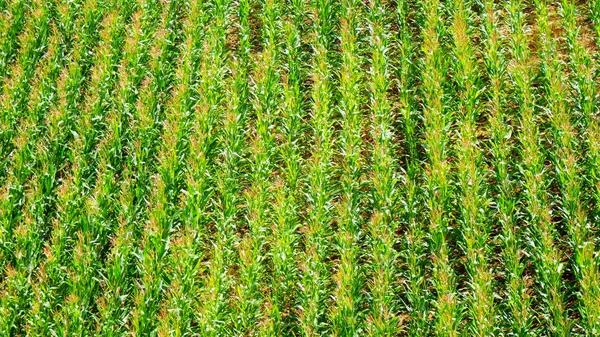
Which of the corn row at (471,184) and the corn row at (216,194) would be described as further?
the corn row at (216,194)

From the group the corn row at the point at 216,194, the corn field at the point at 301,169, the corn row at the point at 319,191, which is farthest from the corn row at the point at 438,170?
the corn row at the point at 216,194

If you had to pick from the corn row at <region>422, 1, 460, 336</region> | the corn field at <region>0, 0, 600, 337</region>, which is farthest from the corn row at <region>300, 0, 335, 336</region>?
the corn row at <region>422, 1, 460, 336</region>

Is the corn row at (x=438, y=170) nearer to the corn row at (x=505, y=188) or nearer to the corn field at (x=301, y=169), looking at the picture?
the corn field at (x=301, y=169)

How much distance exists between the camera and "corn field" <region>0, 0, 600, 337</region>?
17.0ft

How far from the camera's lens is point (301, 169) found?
20.0 ft

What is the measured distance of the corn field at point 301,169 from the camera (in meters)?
5.19

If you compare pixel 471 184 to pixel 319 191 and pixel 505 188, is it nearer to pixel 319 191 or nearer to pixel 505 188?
pixel 505 188

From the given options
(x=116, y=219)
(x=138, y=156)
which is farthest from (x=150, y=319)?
(x=138, y=156)

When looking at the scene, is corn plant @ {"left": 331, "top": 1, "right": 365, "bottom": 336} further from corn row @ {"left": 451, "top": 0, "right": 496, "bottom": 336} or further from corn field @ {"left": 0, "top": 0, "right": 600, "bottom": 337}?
corn row @ {"left": 451, "top": 0, "right": 496, "bottom": 336}

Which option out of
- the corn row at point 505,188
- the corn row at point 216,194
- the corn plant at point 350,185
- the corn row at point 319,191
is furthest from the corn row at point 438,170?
the corn row at point 216,194

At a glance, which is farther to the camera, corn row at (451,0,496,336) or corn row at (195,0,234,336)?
corn row at (195,0,234,336)

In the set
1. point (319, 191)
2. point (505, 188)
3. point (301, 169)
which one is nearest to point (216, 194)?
point (301, 169)

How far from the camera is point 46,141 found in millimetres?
6457

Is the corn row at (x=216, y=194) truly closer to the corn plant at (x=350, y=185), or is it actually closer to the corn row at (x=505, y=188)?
the corn plant at (x=350, y=185)
